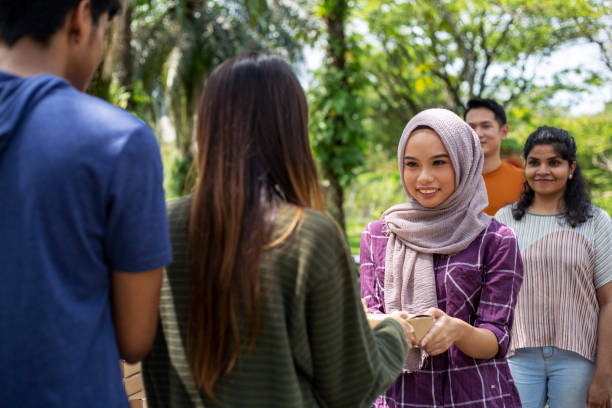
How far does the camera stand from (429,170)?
1.95 metres

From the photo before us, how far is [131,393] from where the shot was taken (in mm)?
2158

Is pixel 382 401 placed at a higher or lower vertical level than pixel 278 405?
lower

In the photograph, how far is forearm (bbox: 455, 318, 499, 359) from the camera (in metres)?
1.68

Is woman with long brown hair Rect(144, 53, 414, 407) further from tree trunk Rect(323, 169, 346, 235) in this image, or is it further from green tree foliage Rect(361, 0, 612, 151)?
green tree foliage Rect(361, 0, 612, 151)

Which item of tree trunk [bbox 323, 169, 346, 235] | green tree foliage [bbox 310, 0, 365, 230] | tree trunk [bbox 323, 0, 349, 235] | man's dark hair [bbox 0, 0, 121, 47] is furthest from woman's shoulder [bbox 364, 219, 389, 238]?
tree trunk [bbox 323, 169, 346, 235]

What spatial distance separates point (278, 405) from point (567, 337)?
6.25 ft

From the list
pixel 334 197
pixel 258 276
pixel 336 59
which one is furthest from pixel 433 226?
pixel 336 59

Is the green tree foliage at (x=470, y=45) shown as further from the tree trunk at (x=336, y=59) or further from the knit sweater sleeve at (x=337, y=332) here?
the knit sweater sleeve at (x=337, y=332)

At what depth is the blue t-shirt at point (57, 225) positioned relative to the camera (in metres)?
0.96

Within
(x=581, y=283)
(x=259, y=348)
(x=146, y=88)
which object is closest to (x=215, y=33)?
(x=146, y=88)

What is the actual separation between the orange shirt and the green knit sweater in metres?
2.25

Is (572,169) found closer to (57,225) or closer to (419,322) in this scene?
(419,322)

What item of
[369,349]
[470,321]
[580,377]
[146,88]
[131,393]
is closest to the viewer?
[369,349]

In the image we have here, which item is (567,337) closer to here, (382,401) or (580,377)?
(580,377)
